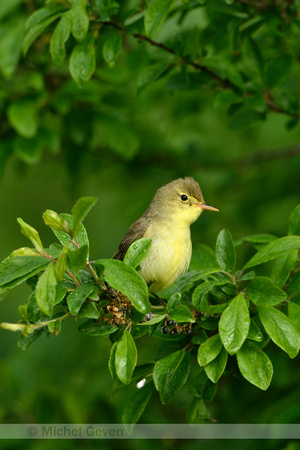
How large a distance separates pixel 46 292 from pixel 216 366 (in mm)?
994

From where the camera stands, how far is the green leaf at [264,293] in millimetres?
2762

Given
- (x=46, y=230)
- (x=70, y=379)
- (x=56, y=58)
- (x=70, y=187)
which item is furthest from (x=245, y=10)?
(x=46, y=230)

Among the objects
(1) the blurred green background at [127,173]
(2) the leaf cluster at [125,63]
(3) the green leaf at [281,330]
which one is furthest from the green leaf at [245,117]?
(3) the green leaf at [281,330]

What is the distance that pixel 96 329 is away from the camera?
9.15 ft

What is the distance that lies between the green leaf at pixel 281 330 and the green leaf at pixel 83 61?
1.72 m

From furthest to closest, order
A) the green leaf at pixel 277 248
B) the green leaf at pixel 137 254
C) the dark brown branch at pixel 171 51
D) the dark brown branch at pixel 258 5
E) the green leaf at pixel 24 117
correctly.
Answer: the green leaf at pixel 24 117, the dark brown branch at pixel 258 5, the dark brown branch at pixel 171 51, the green leaf at pixel 277 248, the green leaf at pixel 137 254

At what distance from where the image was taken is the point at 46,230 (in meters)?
8.38

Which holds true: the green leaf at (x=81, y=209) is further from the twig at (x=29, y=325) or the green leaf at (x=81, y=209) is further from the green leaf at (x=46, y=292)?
the twig at (x=29, y=325)

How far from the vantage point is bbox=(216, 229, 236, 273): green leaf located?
10.4 ft

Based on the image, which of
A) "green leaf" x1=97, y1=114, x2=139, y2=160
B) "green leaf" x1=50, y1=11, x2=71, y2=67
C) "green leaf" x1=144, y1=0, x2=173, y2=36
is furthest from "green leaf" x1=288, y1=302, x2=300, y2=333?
"green leaf" x1=97, y1=114, x2=139, y2=160

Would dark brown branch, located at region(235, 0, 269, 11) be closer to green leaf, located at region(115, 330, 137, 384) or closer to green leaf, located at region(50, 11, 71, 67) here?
green leaf, located at region(50, 11, 71, 67)

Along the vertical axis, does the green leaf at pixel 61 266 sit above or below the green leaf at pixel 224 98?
above

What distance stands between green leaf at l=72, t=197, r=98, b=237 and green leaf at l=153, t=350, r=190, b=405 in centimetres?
90

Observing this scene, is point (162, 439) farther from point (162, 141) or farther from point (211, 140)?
point (211, 140)
